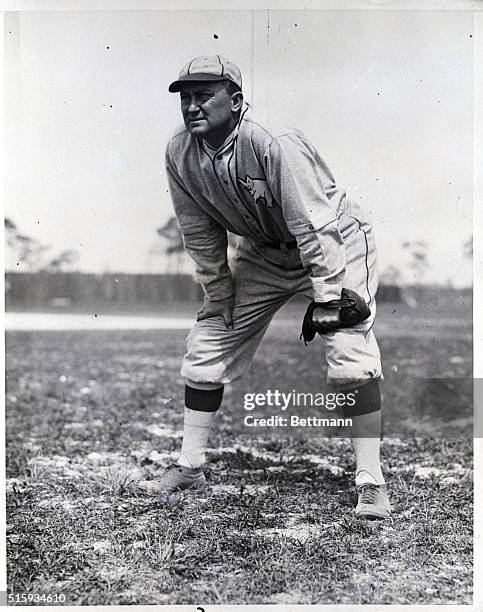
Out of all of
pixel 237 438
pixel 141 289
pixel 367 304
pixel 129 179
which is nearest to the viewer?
pixel 367 304

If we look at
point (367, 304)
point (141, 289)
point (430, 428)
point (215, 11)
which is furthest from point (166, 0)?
point (430, 428)

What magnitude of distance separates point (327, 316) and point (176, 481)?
0.88 m

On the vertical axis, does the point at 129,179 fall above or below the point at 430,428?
above

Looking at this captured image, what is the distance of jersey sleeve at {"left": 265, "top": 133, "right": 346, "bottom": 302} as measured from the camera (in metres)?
2.54

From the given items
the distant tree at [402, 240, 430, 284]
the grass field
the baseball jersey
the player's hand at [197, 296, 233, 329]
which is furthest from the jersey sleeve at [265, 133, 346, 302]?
the distant tree at [402, 240, 430, 284]

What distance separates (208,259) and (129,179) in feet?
2.57

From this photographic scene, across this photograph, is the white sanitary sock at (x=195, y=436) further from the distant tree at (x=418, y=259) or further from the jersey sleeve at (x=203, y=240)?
the distant tree at (x=418, y=259)

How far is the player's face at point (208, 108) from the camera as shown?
2572mm

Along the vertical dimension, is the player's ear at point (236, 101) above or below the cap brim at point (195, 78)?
below

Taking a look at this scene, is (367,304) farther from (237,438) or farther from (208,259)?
(237,438)

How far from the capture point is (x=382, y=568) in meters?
2.50


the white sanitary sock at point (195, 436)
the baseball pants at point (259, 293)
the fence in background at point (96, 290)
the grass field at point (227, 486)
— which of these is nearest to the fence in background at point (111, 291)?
the fence in background at point (96, 290)

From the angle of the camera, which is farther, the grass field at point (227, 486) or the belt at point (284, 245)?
the belt at point (284, 245)

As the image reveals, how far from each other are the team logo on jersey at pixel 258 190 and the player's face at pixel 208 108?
174 mm
